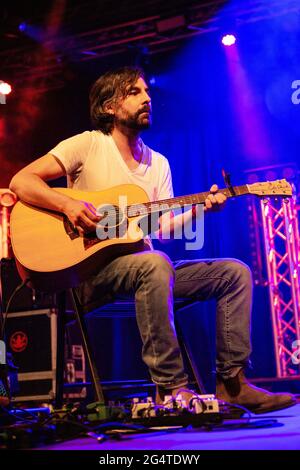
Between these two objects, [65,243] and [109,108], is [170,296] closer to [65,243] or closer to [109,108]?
[65,243]

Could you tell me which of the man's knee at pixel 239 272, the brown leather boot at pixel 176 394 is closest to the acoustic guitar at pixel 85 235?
the man's knee at pixel 239 272

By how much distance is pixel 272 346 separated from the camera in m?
7.15

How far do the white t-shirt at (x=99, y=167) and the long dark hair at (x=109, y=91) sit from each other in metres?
0.11

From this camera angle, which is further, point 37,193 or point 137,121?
point 137,121

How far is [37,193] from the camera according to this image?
297cm

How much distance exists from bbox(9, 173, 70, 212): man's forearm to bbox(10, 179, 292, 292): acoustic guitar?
6 cm

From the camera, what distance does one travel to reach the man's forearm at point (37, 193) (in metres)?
2.93

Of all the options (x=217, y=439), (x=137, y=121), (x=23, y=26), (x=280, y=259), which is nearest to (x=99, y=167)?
(x=137, y=121)

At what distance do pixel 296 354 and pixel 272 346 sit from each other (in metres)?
0.76

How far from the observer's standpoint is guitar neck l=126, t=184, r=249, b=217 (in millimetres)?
2941

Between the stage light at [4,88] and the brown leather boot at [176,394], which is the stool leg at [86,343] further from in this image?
the stage light at [4,88]

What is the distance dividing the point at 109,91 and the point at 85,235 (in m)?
1.06
